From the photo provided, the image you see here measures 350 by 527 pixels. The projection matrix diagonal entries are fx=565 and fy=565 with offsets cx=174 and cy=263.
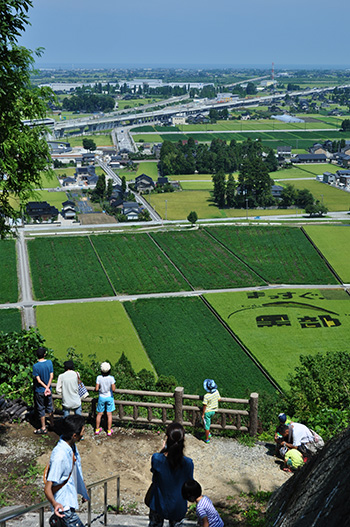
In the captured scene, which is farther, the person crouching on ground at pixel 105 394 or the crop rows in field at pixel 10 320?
the crop rows in field at pixel 10 320

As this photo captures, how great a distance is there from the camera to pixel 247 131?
14562cm

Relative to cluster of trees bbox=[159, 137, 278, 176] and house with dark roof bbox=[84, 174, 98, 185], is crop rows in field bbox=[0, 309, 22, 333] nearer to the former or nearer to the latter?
house with dark roof bbox=[84, 174, 98, 185]

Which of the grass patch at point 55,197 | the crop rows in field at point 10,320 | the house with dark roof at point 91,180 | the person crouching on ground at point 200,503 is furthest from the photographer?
the house with dark roof at point 91,180

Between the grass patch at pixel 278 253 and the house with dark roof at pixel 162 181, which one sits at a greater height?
the house with dark roof at pixel 162 181

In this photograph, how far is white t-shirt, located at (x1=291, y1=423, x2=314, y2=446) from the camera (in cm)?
1041

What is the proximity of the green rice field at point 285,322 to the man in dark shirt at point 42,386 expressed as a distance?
22.2 metres

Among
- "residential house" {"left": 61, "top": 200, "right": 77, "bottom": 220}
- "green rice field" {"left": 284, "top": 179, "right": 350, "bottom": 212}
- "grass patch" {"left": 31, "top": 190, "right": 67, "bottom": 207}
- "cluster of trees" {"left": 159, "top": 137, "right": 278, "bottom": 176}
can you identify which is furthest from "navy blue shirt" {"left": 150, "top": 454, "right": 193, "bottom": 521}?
"cluster of trees" {"left": 159, "top": 137, "right": 278, "bottom": 176}

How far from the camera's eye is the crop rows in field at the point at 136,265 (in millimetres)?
47812

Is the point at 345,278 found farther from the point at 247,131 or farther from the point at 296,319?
the point at 247,131

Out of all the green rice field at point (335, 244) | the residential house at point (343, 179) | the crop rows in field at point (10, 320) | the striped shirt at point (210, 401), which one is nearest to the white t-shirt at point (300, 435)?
the striped shirt at point (210, 401)

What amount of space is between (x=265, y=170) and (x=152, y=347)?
5083 centimetres

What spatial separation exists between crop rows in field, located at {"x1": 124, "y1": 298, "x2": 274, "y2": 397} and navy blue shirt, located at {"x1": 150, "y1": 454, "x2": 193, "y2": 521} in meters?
22.9

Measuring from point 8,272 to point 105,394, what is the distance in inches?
1659

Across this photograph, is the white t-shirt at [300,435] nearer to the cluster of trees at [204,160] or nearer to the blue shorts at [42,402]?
the blue shorts at [42,402]
